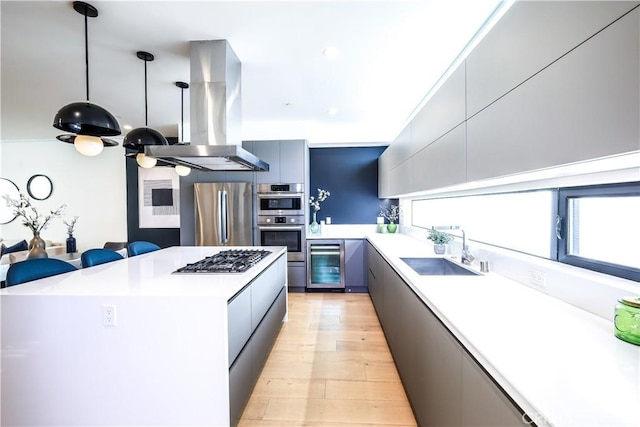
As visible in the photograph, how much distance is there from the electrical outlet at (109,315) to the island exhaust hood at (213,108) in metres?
1.17

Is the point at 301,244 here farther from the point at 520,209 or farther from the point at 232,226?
the point at 520,209

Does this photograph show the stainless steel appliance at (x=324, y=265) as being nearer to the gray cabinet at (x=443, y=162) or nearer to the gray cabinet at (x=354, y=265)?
the gray cabinet at (x=354, y=265)

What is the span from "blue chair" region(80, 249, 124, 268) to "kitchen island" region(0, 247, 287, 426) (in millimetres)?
748

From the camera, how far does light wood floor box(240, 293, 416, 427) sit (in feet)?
5.63

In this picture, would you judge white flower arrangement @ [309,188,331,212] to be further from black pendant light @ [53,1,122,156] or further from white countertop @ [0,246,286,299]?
black pendant light @ [53,1,122,156]

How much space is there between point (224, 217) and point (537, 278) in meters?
3.69

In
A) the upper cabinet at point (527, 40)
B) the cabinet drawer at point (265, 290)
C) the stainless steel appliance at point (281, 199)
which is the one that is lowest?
the cabinet drawer at point (265, 290)

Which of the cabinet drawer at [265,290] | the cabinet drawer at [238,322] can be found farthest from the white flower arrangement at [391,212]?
the cabinet drawer at [238,322]

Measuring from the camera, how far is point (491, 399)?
2.62ft

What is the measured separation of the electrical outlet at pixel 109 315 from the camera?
1372 millimetres

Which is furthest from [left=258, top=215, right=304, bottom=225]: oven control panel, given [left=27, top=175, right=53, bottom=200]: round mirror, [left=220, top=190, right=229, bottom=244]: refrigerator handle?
[left=27, top=175, right=53, bottom=200]: round mirror

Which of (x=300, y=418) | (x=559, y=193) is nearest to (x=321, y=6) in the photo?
(x=559, y=193)

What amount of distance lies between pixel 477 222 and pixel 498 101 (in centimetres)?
144

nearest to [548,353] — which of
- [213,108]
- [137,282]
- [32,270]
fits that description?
[137,282]
